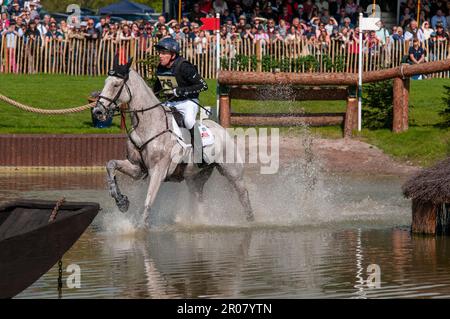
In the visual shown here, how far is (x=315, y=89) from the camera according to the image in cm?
2783

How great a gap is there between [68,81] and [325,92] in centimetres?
849

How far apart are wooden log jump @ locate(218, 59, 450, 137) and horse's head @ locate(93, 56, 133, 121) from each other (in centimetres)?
1078

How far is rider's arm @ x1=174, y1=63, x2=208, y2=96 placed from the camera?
55.8 feet

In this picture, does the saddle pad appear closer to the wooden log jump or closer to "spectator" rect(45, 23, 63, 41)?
the wooden log jump

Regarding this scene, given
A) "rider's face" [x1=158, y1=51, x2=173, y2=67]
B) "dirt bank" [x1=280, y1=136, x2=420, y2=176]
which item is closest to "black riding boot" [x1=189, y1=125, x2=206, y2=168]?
"rider's face" [x1=158, y1=51, x2=173, y2=67]

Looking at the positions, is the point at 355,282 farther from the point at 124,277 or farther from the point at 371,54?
the point at 371,54

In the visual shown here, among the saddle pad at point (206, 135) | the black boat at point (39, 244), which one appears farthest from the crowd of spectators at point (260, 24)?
the black boat at point (39, 244)

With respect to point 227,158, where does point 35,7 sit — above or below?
above

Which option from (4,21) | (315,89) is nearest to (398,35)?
(315,89)

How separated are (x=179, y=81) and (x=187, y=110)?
1.48 ft

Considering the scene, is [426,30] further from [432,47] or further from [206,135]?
[206,135]

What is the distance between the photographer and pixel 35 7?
1566 inches

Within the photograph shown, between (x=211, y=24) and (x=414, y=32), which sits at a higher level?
(x=211, y=24)
